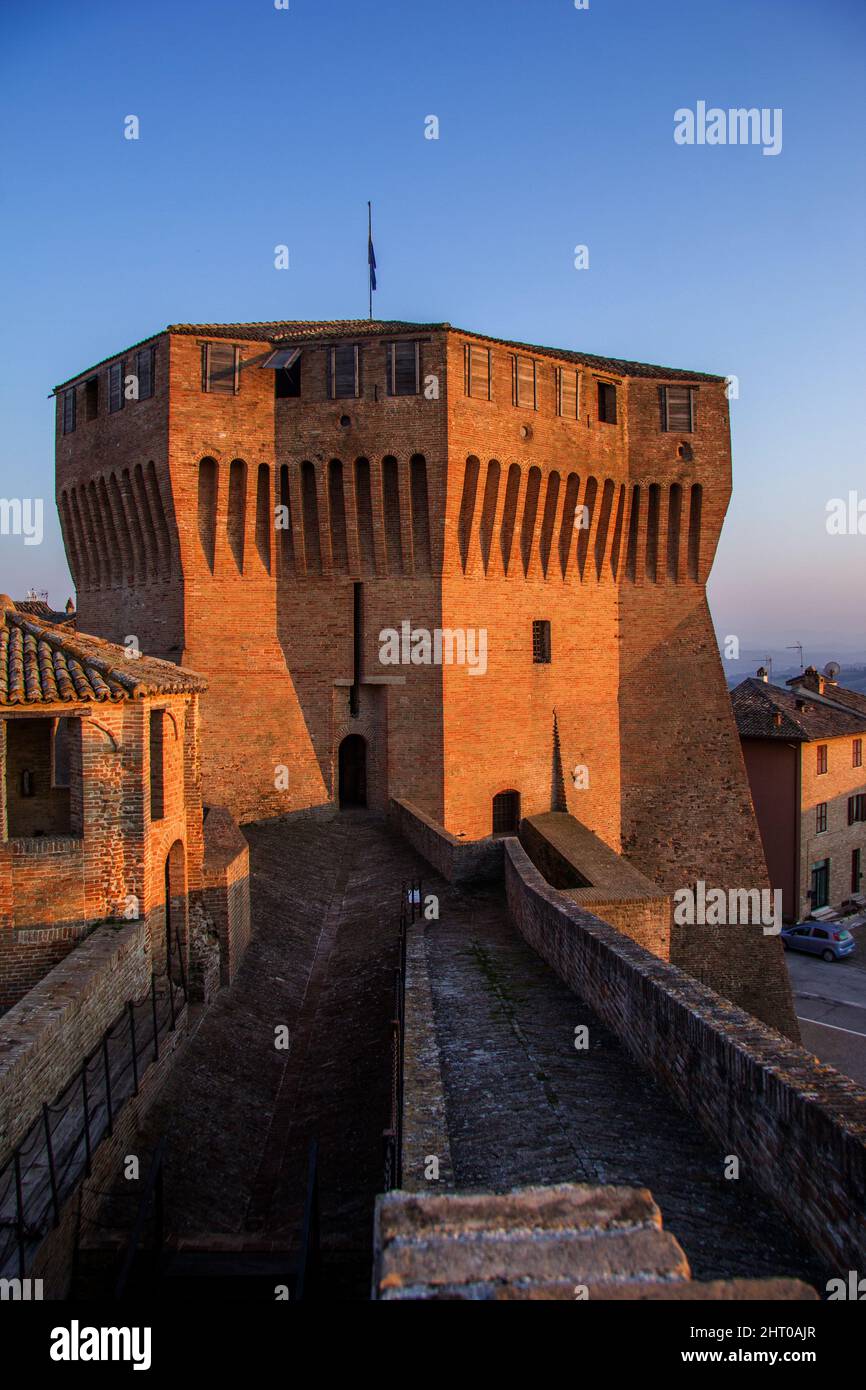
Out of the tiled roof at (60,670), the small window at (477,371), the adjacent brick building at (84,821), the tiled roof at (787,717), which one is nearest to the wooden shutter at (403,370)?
the small window at (477,371)

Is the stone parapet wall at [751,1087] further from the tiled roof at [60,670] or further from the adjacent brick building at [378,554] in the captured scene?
the adjacent brick building at [378,554]

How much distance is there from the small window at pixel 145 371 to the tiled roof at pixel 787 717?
64.2 ft

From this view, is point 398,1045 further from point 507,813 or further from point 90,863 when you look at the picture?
point 507,813

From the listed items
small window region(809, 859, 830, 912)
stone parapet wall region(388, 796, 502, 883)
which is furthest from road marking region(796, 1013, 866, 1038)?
stone parapet wall region(388, 796, 502, 883)

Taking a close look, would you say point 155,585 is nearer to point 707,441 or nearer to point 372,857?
point 372,857

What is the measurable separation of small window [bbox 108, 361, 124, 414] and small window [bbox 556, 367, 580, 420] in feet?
32.0

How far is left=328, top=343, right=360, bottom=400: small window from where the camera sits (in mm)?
19375

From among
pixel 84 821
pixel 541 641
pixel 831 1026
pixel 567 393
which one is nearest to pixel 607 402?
pixel 567 393

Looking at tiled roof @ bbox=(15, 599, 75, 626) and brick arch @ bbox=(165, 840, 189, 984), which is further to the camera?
tiled roof @ bbox=(15, 599, 75, 626)

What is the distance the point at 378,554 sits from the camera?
19.9 metres

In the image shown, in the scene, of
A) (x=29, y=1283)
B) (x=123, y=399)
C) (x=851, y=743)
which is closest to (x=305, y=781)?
(x=123, y=399)

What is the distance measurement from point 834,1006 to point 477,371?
17995 mm

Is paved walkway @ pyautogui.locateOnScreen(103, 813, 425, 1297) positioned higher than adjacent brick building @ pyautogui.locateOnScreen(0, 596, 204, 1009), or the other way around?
adjacent brick building @ pyautogui.locateOnScreen(0, 596, 204, 1009)

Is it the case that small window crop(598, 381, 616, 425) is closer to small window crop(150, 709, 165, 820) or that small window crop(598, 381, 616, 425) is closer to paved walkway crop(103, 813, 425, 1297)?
paved walkway crop(103, 813, 425, 1297)
